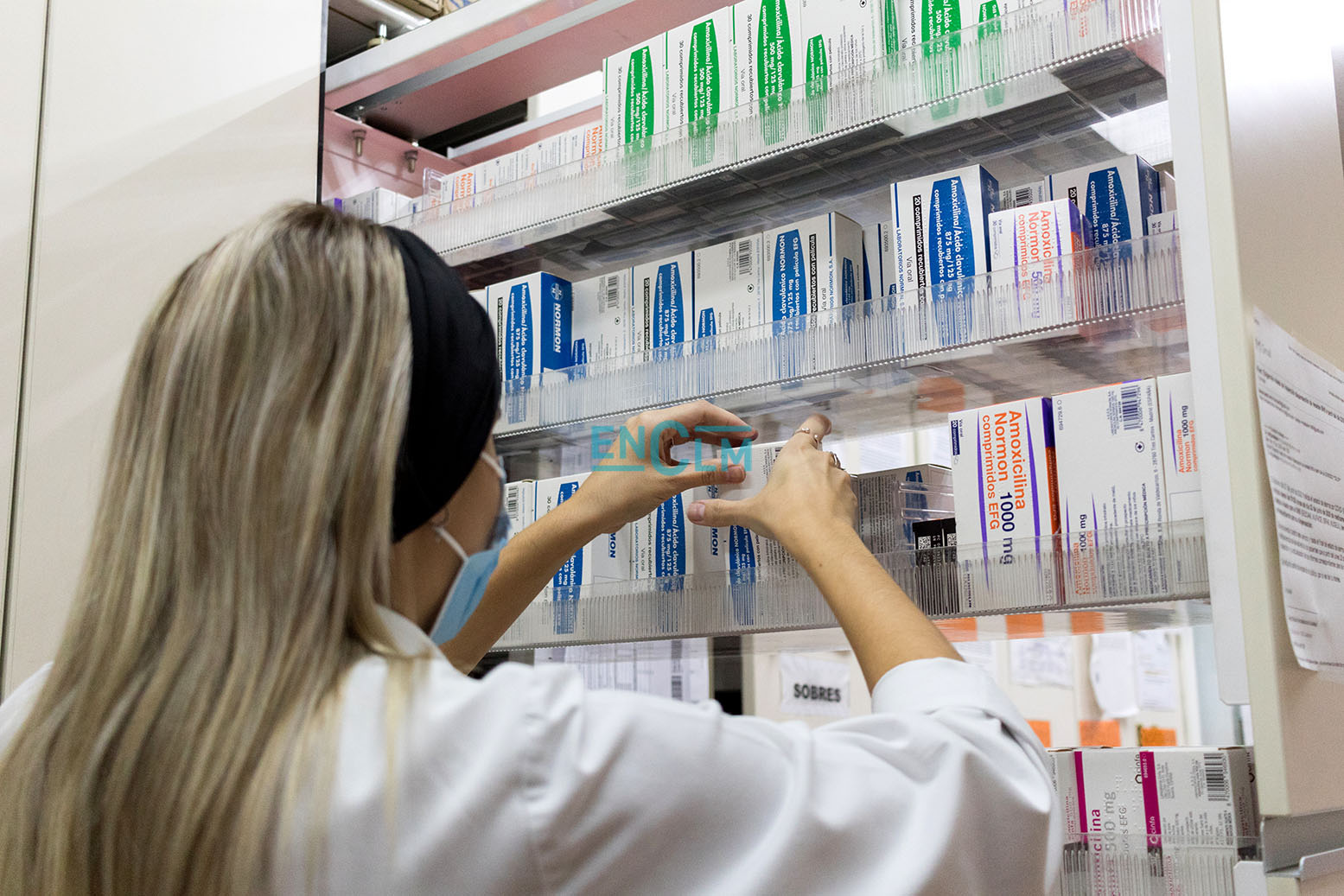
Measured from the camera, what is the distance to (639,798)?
0.78m

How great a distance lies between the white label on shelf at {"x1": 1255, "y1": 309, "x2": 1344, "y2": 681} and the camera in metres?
1.19

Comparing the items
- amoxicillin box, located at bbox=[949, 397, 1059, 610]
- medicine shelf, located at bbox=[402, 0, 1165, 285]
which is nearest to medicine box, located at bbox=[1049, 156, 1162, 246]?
medicine shelf, located at bbox=[402, 0, 1165, 285]

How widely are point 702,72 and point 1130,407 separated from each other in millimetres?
795

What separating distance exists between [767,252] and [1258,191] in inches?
25.2

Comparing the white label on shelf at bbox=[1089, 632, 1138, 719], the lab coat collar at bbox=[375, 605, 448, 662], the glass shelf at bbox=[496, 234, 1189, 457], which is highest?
Result: the glass shelf at bbox=[496, 234, 1189, 457]

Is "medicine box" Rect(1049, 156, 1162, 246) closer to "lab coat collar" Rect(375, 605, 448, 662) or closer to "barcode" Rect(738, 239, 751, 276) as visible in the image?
"barcode" Rect(738, 239, 751, 276)

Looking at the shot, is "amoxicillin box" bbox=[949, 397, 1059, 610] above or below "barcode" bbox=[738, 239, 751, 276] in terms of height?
below

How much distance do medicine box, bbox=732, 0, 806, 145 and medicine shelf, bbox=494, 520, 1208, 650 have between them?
0.58 meters

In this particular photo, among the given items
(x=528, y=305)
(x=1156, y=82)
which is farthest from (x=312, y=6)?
(x=1156, y=82)

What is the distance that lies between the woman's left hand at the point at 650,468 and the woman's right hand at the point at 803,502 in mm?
110

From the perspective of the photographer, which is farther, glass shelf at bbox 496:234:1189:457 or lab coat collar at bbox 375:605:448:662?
glass shelf at bbox 496:234:1189:457

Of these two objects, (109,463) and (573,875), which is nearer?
(573,875)

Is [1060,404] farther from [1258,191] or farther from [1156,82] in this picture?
[1156,82]

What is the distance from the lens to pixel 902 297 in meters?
1.54
